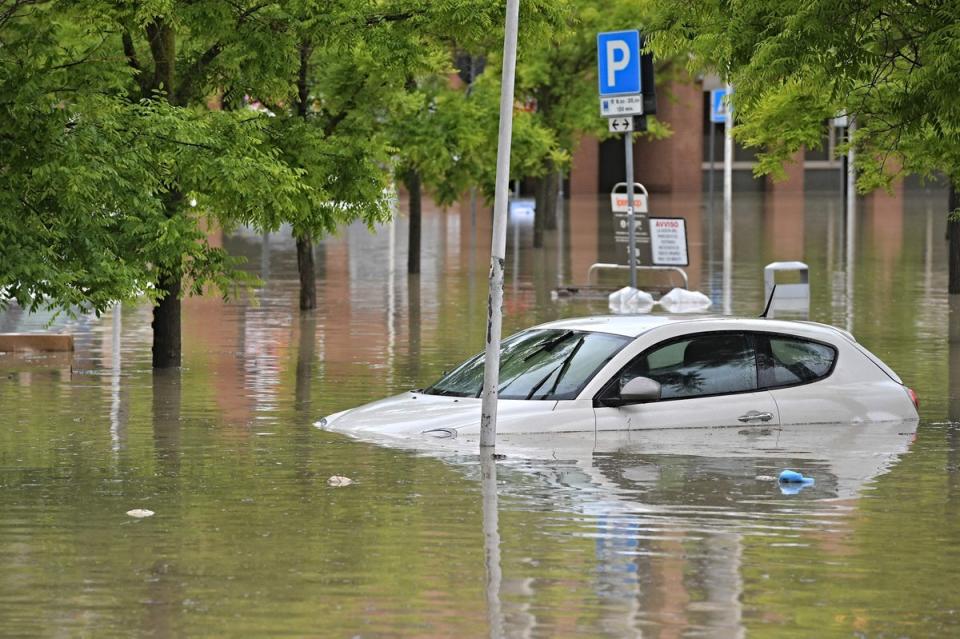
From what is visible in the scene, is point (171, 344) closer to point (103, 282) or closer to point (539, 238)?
point (103, 282)

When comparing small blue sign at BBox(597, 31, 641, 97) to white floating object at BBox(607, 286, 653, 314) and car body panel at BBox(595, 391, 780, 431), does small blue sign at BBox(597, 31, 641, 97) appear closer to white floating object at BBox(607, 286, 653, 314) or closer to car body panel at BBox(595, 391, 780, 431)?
white floating object at BBox(607, 286, 653, 314)

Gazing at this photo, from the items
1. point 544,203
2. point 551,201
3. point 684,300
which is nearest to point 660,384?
point 684,300

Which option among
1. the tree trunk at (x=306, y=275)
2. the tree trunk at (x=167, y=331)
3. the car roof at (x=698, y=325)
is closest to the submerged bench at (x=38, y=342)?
the tree trunk at (x=167, y=331)

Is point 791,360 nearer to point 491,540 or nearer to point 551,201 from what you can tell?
point 491,540

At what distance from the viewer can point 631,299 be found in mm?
28469

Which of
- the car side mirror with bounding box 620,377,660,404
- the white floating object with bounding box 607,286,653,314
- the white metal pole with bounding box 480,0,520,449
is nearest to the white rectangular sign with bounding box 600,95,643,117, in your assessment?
the white floating object with bounding box 607,286,653,314

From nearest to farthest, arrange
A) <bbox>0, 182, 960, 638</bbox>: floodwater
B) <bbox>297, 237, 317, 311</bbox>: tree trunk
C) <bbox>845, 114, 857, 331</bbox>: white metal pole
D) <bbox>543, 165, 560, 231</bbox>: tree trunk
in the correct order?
<bbox>0, 182, 960, 638</bbox>: floodwater → <bbox>845, 114, 857, 331</bbox>: white metal pole → <bbox>297, 237, 317, 311</bbox>: tree trunk → <bbox>543, 165, 560, 231</bbox>: tree trunk

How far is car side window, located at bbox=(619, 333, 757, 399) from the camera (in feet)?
43.6

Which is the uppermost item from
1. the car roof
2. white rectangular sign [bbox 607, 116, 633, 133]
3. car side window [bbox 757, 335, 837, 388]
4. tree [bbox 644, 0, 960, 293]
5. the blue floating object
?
white rectangular sign [bbox 607, 116, 633, 133]

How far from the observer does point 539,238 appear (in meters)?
44.6

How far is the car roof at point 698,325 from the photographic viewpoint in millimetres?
13445

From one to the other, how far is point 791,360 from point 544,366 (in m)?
1.84

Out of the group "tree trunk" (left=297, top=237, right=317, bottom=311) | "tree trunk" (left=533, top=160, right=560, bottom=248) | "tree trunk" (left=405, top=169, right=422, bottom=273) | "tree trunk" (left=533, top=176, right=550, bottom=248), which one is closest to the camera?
"tree trunk" (left=297, top=237, right=317, bottom=311)

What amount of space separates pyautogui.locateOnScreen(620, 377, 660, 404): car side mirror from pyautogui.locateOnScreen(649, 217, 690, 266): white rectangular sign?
716 inches
